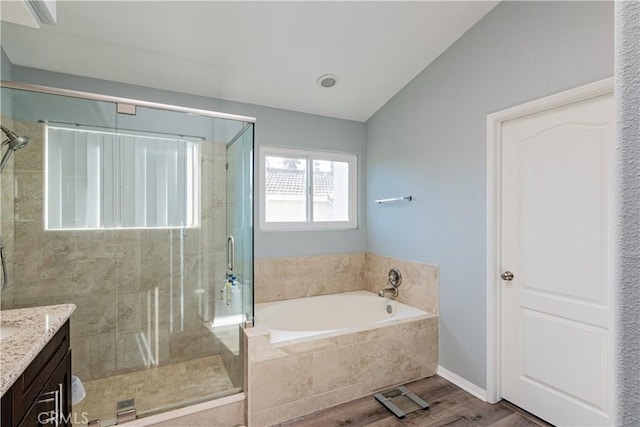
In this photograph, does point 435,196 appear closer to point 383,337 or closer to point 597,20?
point 383,337

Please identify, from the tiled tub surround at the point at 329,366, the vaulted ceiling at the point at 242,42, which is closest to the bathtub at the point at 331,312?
the tiled tub surround at the point at 329,366

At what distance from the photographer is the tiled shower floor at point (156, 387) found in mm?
1973

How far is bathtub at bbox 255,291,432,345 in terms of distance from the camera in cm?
282

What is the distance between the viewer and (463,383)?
2463 mm

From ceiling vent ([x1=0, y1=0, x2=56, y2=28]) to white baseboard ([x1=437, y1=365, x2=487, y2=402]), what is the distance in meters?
3.54

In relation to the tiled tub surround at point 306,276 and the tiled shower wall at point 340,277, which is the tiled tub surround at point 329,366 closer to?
the tiled shower wall at point 340,277

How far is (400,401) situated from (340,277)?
4.63 ft

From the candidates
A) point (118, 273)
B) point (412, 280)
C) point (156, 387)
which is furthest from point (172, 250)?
point (412, 280)

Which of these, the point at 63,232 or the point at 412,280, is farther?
the point at 412,280

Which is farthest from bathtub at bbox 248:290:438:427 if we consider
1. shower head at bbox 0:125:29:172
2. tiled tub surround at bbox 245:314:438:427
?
shower head at bbox 0:125:29:172

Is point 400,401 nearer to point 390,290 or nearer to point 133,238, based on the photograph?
point 390,290

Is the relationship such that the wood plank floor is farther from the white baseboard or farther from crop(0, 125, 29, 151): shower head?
crop(0, 125, 29, 151): shower head

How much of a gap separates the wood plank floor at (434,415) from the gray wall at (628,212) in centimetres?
203

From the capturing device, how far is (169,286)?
270 centimetres
